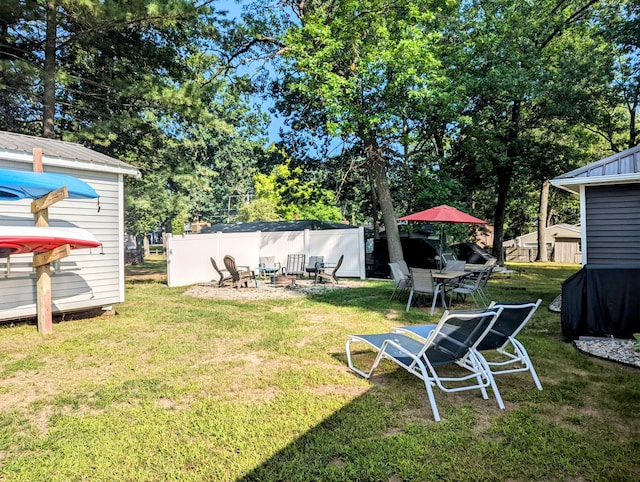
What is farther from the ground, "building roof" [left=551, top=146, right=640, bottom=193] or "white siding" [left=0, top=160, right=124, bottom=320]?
"building roof" [left=551, top=146, right=640, bottom=193]

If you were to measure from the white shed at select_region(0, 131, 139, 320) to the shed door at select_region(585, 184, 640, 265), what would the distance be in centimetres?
917

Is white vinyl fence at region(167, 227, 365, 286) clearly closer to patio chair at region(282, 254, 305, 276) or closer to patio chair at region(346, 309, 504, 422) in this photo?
patio chair at region(282, 254, 305, 276)

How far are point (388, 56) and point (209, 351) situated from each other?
9705mm

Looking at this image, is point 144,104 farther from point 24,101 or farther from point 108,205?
point 108,205

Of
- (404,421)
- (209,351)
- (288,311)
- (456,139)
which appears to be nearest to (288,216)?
(456,139)

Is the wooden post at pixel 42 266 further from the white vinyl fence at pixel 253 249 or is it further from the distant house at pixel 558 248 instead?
the distant house at pixel 558 248

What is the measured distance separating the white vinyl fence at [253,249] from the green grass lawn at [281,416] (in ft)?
22.0

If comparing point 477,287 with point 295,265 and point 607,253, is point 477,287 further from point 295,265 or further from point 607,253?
point 295,265

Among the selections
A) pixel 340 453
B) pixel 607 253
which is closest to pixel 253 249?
pixel 607 253

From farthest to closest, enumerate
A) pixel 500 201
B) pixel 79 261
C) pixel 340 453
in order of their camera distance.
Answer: pixel 500 201
pixel 79 261
pixel 340 453

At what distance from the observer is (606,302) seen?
5695 mm

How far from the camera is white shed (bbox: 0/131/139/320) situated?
6.38 m

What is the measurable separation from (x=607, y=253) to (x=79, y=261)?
10.1 metres

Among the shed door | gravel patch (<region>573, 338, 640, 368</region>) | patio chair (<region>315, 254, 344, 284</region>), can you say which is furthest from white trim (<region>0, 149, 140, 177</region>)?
the shed door
